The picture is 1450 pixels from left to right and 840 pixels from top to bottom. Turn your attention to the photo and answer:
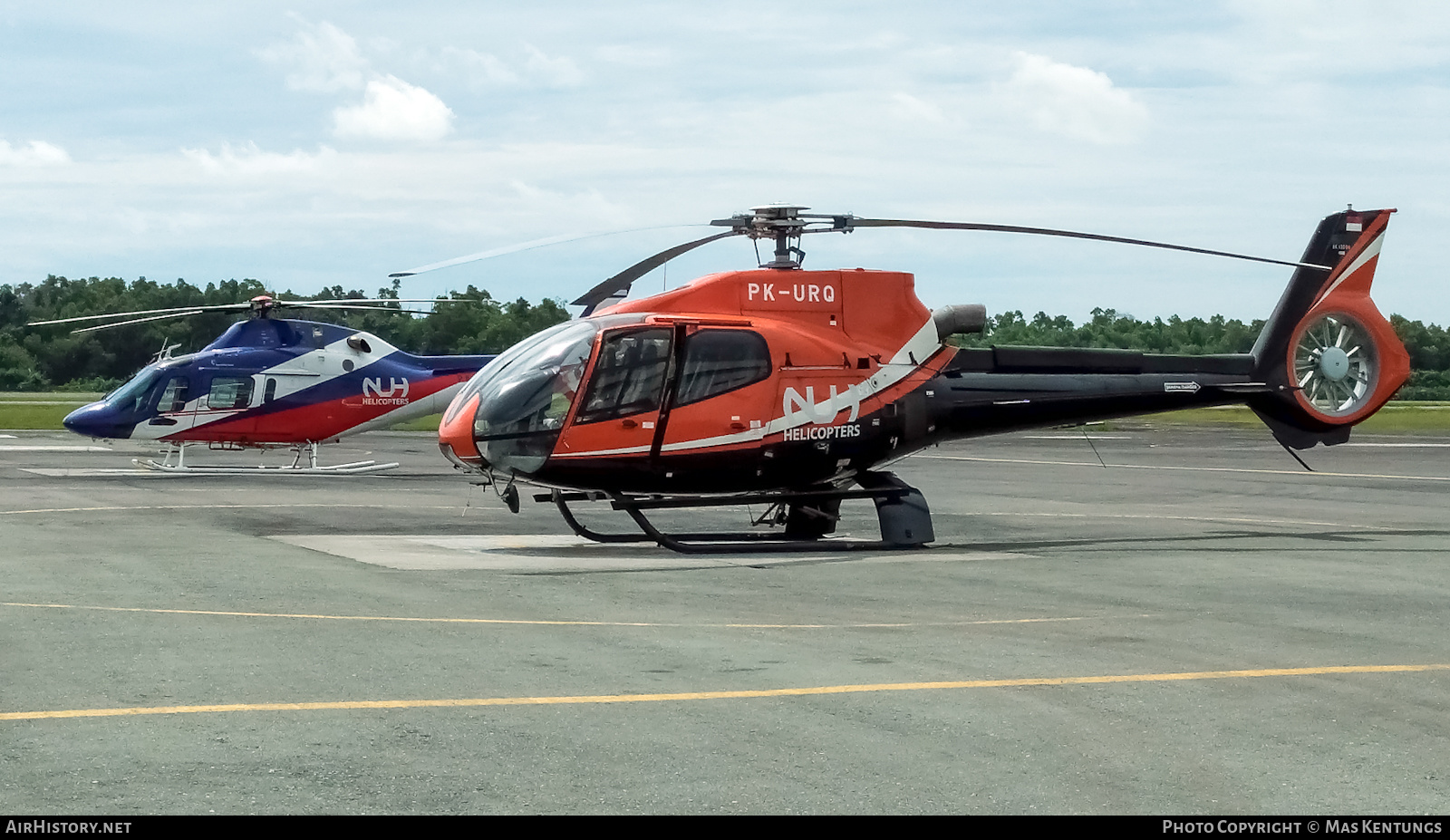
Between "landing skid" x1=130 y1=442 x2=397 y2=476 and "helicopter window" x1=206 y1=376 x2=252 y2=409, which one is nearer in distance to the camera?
"landing skid" x1=130 y1=442 x2=397 y2=476

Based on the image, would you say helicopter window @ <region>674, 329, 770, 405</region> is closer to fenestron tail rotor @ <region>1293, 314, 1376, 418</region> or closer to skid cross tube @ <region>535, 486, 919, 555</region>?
skid cross tube @ <region>535, 486, 919, 555</region>

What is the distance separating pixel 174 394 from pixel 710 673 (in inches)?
992

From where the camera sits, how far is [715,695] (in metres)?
8.56

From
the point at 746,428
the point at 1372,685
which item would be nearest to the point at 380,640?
the point at 1372,685

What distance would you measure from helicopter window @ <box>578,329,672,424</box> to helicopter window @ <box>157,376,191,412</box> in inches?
701

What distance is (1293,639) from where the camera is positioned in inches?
426

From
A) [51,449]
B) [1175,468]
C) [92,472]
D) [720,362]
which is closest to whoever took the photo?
[720,362]

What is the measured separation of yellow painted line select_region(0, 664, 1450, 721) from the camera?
7895 mm

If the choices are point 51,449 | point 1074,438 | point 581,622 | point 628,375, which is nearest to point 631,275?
point 628,375

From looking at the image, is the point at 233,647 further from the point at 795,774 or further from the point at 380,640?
the point at 795,774

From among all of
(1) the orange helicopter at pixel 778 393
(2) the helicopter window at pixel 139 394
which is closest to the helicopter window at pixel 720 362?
(1) the orange helicopter at pixel 778 393

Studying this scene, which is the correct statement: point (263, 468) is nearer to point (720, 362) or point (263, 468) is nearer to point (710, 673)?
point (720, 362)

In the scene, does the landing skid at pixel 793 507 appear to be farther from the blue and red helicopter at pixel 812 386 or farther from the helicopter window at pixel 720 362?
the helicopter window at pixel 720 362

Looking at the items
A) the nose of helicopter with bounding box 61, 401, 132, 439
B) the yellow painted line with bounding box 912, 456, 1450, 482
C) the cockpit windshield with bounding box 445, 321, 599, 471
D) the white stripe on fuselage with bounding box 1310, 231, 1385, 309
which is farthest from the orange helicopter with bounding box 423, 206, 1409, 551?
the nose of helicopter with bounding box 61, 401, 132, 439
